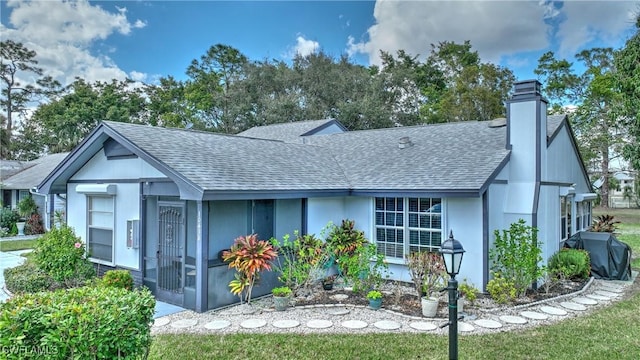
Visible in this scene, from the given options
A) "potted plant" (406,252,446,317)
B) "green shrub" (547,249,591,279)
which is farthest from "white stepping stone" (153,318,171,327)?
"green shrub" (547,249,591,279)

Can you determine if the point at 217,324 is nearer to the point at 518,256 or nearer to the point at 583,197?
the point at 518,256

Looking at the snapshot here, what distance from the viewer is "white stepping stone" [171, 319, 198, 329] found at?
714cm

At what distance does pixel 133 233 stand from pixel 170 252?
1525 millimetres

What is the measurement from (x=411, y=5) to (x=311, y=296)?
43.2ft

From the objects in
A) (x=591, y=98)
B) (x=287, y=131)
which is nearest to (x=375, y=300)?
(x=287, y=131)

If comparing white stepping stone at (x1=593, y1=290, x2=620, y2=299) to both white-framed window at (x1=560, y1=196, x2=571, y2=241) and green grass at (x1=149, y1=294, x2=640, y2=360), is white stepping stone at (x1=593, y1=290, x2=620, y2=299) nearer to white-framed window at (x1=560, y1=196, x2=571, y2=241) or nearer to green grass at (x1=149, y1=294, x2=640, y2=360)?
white-framed window at (x1=560, y1=196, x2=571, y2=241)

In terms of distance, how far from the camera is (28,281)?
936cm

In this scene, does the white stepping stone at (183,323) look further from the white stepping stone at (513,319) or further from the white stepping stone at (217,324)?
the white stepping stone at (513,319)

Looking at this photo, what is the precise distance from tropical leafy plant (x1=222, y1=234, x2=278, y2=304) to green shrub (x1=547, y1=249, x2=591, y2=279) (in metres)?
7.37

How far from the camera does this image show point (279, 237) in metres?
9.97

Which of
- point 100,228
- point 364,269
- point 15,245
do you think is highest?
point 100,228

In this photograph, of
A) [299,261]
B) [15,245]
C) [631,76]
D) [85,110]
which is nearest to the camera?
[299,261]

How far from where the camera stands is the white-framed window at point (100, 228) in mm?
10539

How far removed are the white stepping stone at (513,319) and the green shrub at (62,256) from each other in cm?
963
